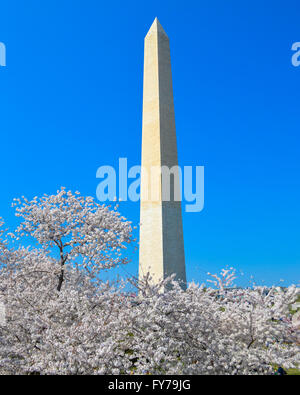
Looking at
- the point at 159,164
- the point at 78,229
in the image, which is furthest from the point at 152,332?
the point at 159,164

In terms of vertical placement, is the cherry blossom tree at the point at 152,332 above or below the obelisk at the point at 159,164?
below

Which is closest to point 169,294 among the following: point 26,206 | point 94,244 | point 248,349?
point 248,349

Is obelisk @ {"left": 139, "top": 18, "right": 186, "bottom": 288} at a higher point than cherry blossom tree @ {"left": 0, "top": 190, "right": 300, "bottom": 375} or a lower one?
higher

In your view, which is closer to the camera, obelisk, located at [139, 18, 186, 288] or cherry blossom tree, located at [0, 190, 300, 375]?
cherry blossom tree, located at [0, 190, 300, 375]

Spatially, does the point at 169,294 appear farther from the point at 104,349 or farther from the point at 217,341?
the point at 104,349

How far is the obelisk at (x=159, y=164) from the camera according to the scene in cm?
1436

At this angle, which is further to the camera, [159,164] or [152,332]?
[159,164]

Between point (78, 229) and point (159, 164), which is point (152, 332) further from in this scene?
point (159, 164)

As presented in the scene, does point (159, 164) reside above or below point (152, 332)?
above

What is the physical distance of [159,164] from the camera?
1473 centimetres

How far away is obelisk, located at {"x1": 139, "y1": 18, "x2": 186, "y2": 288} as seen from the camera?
47.1ft

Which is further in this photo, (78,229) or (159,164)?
(159,164)

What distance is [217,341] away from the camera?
563cm

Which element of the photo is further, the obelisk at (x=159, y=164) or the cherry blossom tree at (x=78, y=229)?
the obelisk at (x=159, y=164)
